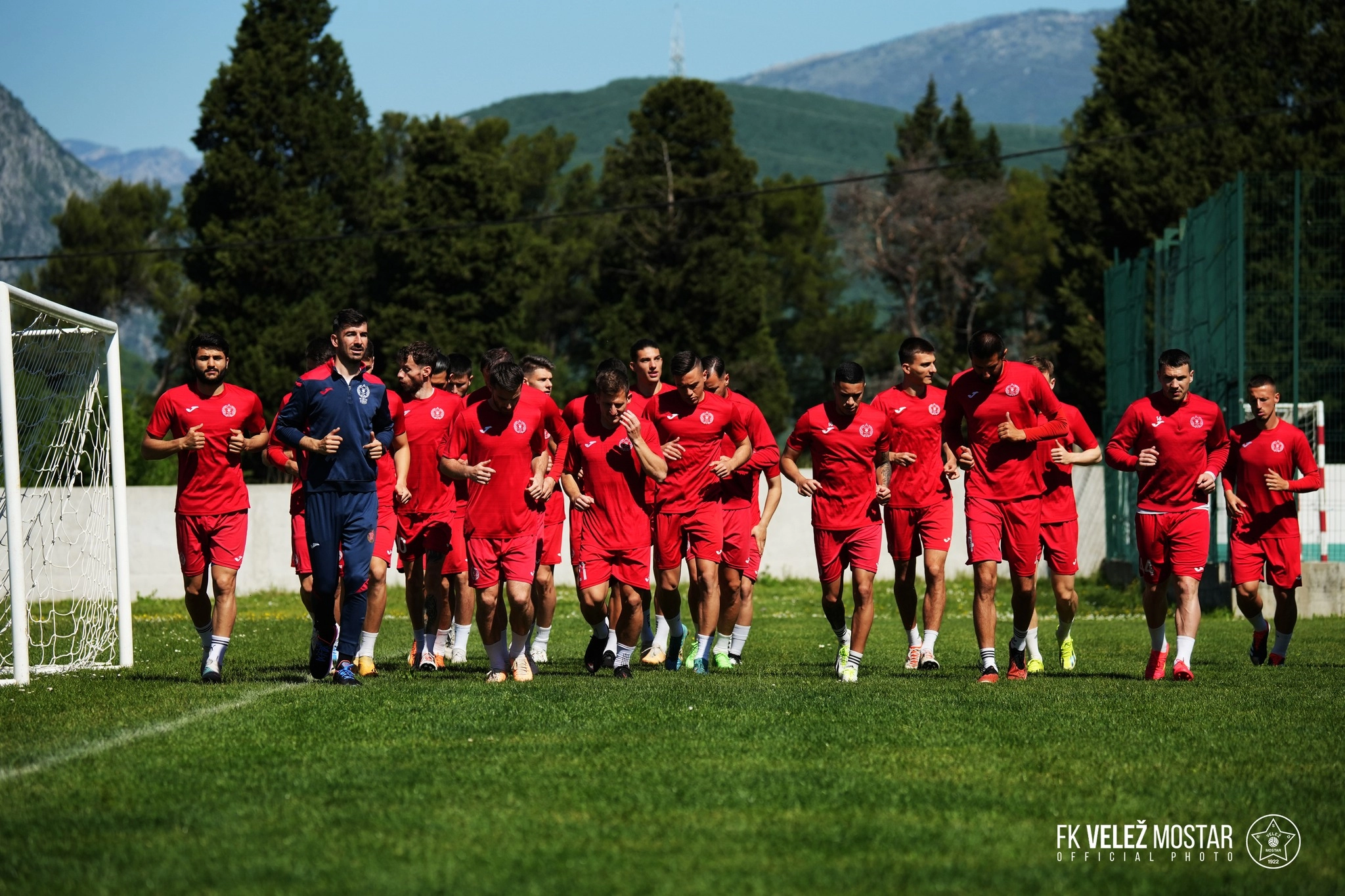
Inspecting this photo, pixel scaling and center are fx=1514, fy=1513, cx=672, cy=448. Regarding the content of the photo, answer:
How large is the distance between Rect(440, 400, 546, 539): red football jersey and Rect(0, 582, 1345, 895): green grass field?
1102 mm

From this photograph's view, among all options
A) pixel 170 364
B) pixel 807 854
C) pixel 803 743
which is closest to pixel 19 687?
pixel 803 743

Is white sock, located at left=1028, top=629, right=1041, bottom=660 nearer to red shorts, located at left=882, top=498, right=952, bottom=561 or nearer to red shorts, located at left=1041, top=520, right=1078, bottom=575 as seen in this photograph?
red shorts, located at left=1041, top=520, right=1078, bottom=575

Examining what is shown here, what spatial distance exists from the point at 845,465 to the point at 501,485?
2.74 meters

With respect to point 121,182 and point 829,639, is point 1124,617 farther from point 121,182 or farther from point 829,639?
point 121,182

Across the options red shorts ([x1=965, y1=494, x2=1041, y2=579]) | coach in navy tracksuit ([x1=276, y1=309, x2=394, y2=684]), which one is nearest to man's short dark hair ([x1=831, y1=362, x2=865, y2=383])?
red shorts ([x1=965, y1=494, x2=1041, y2=579])

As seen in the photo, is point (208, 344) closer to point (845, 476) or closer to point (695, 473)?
point (695, 473)

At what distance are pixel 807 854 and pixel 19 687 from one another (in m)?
7.12

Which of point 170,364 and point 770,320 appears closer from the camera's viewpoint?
point 170,364

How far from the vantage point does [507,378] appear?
10164 mm

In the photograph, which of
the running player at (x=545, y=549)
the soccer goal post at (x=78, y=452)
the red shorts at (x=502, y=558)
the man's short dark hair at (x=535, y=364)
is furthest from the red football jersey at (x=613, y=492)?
the soccer goal post at (x=78, y=452)

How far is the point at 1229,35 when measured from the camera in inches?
1885

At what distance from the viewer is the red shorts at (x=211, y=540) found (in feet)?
35.5

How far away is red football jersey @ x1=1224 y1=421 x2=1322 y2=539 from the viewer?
42.3 ft

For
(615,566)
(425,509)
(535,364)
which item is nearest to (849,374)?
(615,566)
